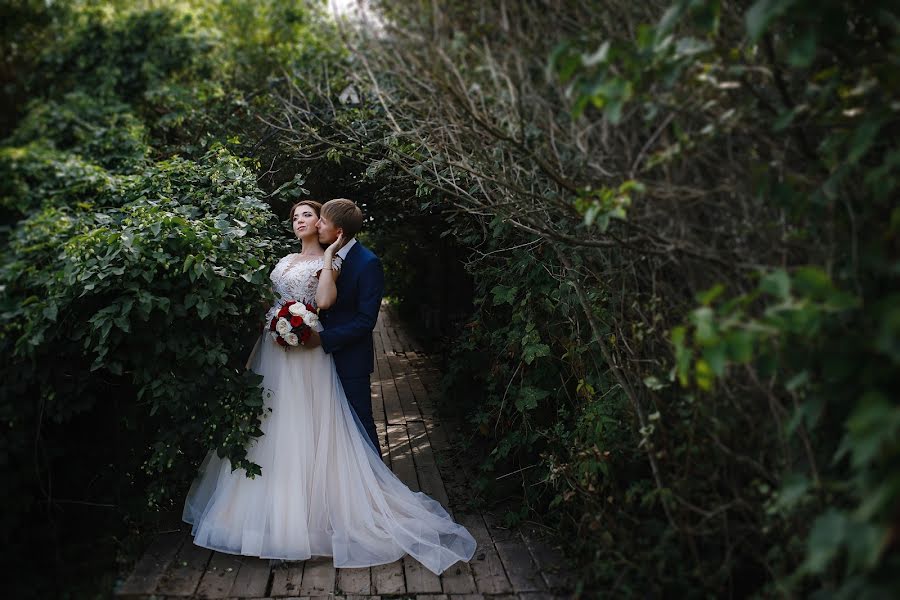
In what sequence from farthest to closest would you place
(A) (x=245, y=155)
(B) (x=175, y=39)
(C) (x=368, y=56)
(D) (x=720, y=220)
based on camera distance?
(B) (x=175, y=39), (A) (x=245, y=155), (C) (x=368, y=56), (D) (x=720, y=220)

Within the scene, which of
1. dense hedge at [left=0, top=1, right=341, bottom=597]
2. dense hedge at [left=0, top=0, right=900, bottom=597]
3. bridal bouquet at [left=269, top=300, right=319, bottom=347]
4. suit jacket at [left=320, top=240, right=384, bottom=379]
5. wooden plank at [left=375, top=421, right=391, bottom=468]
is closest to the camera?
dense hedge at [left=0, top=0, right=900, bottom=597]

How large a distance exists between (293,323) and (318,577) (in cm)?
136

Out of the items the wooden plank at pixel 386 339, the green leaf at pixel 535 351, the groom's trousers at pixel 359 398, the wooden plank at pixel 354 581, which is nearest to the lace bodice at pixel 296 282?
the groom's trousers at pixel 359 398

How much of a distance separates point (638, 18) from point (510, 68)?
541 millimetres

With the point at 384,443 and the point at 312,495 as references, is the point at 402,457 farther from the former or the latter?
the point at 312,495

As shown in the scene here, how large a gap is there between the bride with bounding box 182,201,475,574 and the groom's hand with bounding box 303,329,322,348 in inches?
2.3

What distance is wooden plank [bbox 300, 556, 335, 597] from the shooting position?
3.67 m

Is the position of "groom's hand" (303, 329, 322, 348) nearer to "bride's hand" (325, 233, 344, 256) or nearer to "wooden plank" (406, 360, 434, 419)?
"bride's hand" (325, 233, 344, 256)

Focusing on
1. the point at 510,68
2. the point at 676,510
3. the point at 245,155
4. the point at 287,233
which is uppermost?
the point at 510,68

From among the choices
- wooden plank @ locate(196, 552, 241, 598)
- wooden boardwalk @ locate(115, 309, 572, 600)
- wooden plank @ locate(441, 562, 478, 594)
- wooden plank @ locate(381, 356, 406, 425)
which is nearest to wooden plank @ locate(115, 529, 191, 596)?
wooden boardwalk @ locate(115, 309, 572, 600)

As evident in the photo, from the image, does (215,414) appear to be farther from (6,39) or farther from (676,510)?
(6,39)

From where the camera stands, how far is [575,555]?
3.78m

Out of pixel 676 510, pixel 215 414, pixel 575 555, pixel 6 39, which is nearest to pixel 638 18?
pixel 676 510

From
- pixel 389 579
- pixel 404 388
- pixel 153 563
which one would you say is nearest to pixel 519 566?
pixel 389 579
